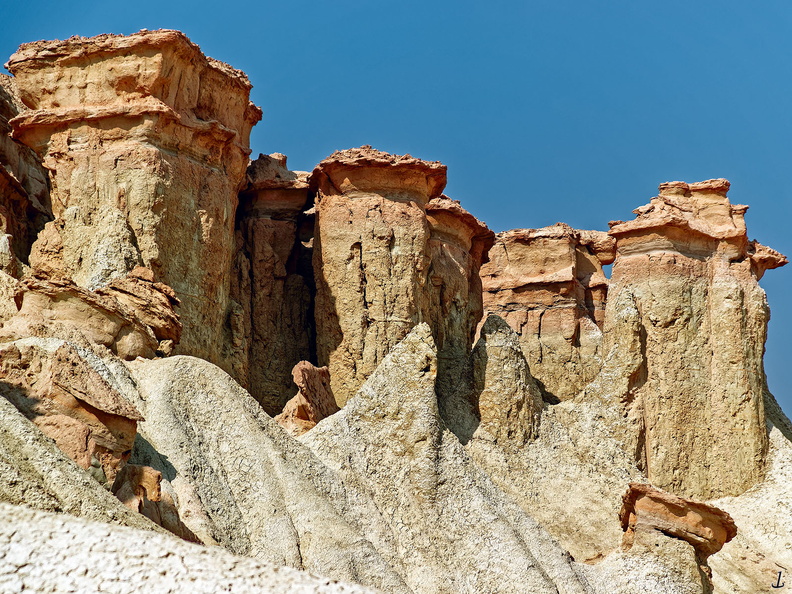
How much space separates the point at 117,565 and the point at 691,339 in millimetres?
20870

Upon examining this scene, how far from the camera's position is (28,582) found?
8680mm

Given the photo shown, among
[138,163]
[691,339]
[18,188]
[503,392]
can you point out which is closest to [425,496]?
[503,392]

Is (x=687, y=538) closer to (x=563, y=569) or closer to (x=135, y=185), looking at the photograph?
(x=563, y=569)

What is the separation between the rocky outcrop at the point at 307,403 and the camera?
23.9 meters

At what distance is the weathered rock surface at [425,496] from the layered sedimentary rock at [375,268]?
295 centimetres

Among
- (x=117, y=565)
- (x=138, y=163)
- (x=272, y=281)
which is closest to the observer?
(x=117, y=565)

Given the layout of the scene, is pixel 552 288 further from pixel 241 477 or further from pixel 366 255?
pixel 241 477

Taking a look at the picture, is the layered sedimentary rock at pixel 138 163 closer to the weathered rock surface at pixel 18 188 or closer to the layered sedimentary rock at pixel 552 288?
the weathered rock surface at pixel 18 188

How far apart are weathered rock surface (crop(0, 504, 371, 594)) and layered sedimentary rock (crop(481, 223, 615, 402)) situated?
2458 centimetres

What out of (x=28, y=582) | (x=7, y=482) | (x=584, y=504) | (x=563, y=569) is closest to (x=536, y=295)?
(x=584, y=504)

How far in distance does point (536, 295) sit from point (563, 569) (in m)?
14.9

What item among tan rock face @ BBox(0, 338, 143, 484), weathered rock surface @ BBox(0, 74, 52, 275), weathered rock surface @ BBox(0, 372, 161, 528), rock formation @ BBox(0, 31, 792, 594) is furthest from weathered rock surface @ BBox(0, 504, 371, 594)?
weathered rock surface @ BBox(0, 74, 52, 275)

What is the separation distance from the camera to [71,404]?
648 inches

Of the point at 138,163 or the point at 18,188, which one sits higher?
the point at 138,163
